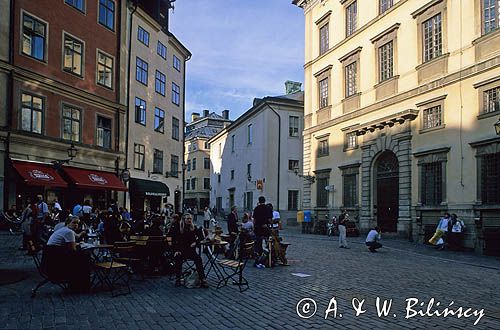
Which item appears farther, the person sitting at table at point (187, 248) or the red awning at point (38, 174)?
the red awning at point (38, 174)

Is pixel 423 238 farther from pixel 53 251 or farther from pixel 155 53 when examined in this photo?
pixel 155 53

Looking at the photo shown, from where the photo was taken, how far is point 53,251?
28.7 ft

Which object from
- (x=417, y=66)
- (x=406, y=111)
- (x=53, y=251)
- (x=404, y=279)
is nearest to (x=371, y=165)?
(x=406, y=111)

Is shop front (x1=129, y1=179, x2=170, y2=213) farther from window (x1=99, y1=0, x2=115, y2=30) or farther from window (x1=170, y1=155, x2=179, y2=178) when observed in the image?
window (x1=99, y1=0, x2=115, y2=30)

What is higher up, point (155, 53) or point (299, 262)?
point (155, 53)

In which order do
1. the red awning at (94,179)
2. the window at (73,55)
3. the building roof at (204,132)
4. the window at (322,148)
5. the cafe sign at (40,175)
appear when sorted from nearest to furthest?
the cafe sign at (40,175), the red awning at (94,179), the window at (73,55), the window at (322,148), the building roof at (204,132)

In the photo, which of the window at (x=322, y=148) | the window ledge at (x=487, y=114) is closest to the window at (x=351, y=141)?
the window at (x=322, y=148)

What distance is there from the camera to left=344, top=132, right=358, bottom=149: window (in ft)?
93.8

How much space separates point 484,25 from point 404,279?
13544 millimetres

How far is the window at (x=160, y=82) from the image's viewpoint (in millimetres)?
36162

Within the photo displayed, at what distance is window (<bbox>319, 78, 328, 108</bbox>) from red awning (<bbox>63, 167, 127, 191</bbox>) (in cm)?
1454

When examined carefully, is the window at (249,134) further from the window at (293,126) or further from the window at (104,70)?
the window at (104,70)

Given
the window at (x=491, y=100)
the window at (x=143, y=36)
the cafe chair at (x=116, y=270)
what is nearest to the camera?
the cafe chair at (x=116, y=270)

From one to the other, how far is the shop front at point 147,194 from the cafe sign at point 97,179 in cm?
335
